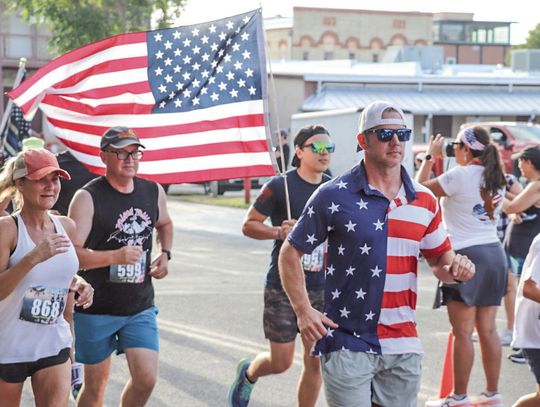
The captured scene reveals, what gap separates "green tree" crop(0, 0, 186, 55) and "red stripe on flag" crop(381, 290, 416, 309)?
37005 millimetres

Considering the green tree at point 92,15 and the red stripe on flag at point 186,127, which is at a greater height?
the green tree at point 92,15

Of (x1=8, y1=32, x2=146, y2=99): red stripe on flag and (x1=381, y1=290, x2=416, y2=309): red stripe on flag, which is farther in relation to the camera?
(x1=8, y1=32, x2=146, y2=99): red stripe on flag

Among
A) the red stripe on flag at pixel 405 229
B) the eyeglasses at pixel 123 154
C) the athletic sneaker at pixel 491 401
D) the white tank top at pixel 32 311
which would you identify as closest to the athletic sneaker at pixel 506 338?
the athletic sneaker at pixel 491 401

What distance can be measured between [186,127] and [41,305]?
3.00 meters

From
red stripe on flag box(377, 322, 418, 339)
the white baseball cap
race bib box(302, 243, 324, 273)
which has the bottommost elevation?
race bib box(302, 243, 324, 273)

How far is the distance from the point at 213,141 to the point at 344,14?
93.6m

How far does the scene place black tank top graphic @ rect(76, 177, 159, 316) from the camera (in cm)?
722

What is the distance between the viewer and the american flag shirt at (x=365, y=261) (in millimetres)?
5711

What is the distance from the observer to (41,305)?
609cm

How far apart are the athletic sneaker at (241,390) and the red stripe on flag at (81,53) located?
2474 millimetres

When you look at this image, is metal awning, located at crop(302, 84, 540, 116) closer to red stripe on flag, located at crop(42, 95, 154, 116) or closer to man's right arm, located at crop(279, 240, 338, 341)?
red stripe on flag, located at crop(42, 95, 154, 116)

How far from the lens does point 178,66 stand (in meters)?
8.95

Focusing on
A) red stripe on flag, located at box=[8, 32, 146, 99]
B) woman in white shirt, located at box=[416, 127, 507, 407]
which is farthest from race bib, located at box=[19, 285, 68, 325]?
woman in white shirt, located at box=[416, 127, 507, 407]

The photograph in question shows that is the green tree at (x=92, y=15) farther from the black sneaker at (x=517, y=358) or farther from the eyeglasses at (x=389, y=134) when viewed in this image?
the eyeglasses at (x=389, y=134)
